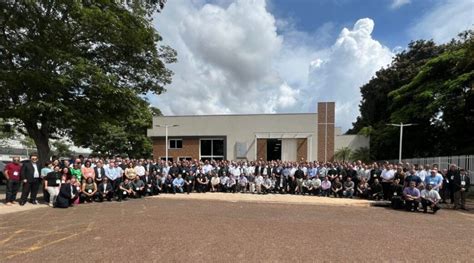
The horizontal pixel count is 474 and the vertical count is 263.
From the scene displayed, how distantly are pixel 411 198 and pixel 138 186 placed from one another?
10808mm

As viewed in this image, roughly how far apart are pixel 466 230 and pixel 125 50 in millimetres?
17564

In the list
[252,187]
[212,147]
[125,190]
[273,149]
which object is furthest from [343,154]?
[125,190]

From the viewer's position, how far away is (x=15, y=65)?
776 inches

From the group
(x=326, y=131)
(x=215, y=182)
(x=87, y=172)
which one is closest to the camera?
(x=87, y=172)

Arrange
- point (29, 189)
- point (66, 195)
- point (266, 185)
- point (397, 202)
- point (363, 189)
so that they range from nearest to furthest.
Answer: point (66, 195)
point (29, 189)
point (397, 202)
point (363, 189)
point (266, 185)

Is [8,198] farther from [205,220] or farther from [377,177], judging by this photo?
[377,177]

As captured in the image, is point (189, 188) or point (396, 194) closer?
point (396, 194)

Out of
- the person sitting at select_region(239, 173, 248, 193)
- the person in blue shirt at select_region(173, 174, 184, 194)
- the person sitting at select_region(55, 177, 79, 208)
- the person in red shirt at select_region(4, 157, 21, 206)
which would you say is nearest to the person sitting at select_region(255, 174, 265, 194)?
the person sitting at select_region(239, 173, 248, 193)

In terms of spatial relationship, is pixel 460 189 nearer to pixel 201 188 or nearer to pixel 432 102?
pixel 201 188

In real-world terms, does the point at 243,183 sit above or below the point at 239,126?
below

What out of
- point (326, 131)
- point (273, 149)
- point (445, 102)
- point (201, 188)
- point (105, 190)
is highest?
point (445, 102)

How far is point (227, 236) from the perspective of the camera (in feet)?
29.2

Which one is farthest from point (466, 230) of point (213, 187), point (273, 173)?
point (213, 187)

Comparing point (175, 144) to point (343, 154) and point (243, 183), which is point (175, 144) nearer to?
point (343, 154)
